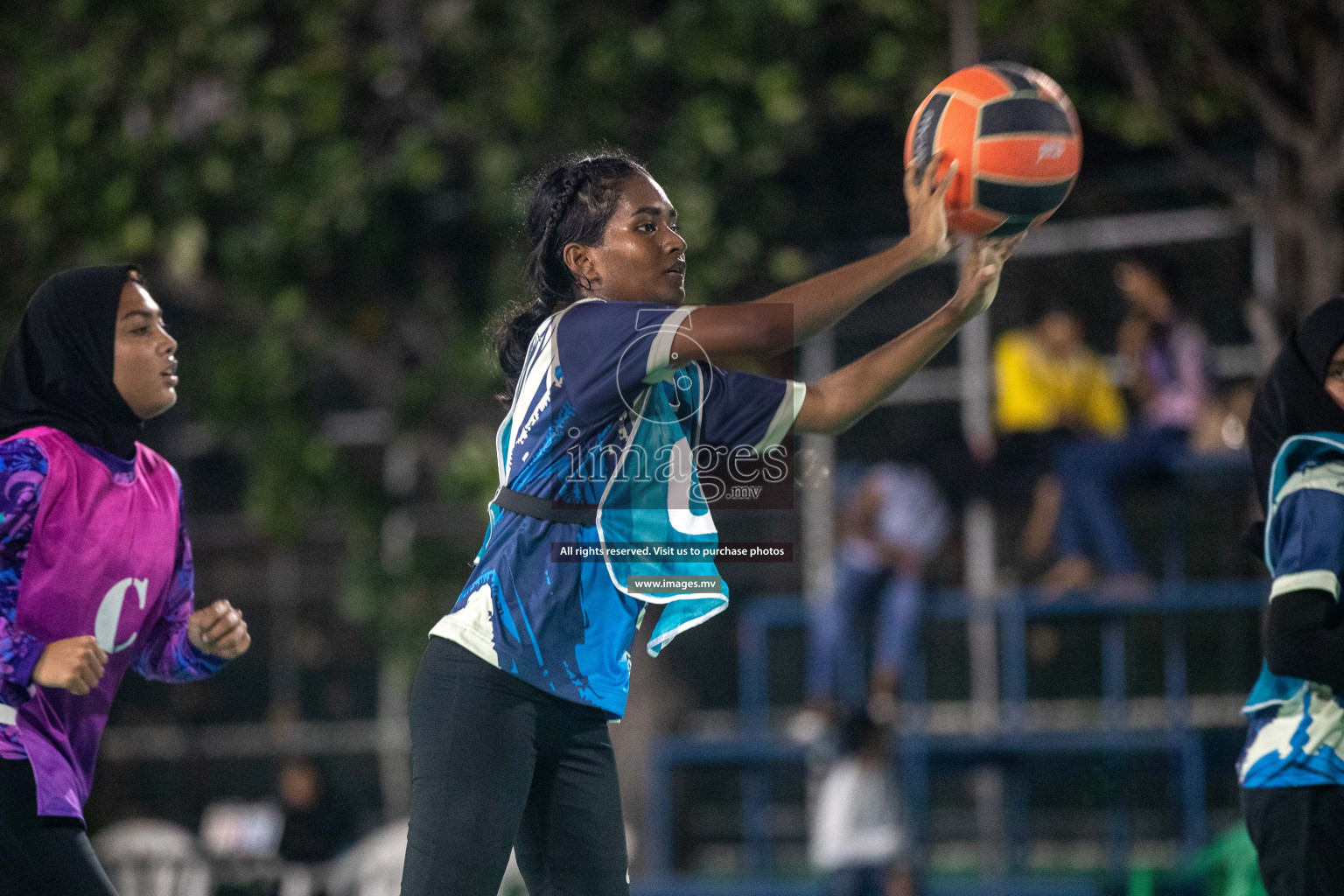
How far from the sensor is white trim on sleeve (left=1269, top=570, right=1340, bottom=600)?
333 centimetres

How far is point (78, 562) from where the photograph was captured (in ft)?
11.8

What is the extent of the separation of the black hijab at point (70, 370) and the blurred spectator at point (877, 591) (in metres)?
5.58

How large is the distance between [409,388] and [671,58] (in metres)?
2.66

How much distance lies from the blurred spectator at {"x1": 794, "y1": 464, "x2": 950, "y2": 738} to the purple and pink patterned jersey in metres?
5.37

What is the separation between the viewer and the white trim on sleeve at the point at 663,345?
2973 mm

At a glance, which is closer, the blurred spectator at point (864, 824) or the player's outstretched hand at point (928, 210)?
the player's outstretched hand at point (928, 210)

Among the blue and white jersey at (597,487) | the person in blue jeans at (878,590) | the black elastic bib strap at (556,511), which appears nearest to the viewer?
the blue and white jersey at (597,487)

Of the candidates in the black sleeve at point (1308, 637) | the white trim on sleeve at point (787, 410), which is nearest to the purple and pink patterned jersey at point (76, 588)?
the white trim on sleeve at point (787, 410)

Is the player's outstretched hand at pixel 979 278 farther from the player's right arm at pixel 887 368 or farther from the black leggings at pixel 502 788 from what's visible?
the black leggings at pixel 502 788

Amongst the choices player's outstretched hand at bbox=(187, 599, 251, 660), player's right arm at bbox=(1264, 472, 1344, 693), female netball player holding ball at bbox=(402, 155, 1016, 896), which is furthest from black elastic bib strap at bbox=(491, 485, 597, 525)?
player's right arm at bbox=(1264, 472, 1344, 693)

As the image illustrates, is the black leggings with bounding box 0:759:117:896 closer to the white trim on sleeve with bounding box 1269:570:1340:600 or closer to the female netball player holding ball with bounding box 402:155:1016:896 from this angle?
the female netball player holding ball with bounding box 402:155:1016:896

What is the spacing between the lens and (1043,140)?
351 centimetres

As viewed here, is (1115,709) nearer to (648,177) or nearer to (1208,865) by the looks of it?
(1208,865)

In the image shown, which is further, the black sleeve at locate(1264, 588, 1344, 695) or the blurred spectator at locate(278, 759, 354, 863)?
the blurred spectator at locate(278, 759, 354, 863)
